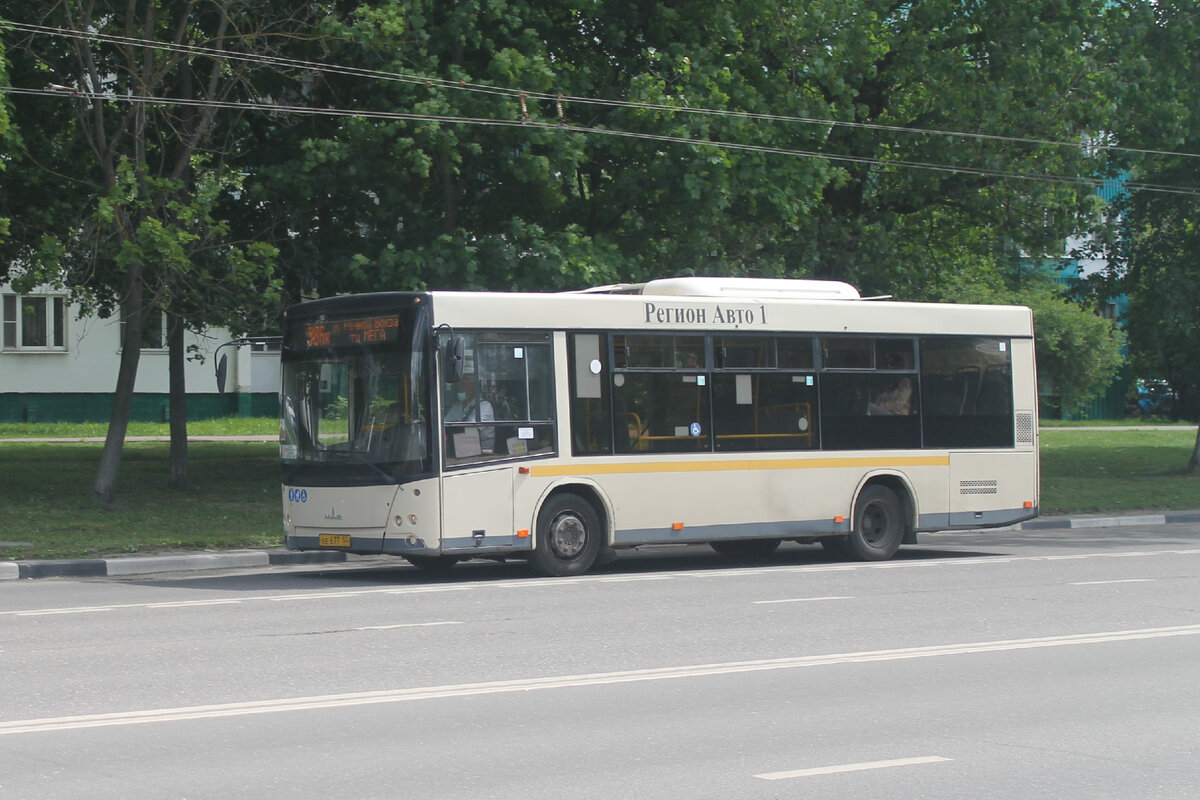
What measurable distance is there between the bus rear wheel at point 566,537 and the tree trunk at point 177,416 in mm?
10136

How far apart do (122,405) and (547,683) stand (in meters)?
14.4

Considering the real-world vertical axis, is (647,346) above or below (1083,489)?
above

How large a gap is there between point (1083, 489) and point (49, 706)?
23507 millimetres

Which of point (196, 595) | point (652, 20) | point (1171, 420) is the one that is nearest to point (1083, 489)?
point (652, 20)

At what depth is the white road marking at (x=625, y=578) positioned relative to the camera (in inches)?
479

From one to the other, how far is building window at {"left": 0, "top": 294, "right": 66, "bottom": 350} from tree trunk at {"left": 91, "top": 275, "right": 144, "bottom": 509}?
24.3 meters

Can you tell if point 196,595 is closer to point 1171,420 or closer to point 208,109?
point 208,109

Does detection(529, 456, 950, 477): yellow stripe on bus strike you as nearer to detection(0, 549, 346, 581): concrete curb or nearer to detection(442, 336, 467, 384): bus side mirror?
detection(442, 336, 467, 384): bus side mirror

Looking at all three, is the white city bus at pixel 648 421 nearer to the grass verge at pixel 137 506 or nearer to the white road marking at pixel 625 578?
the white road marking at pixel 625 578

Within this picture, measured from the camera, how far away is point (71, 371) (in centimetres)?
4466

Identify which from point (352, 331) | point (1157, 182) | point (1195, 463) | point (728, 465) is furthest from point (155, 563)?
point (1195, 463)

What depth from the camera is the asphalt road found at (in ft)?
20.0

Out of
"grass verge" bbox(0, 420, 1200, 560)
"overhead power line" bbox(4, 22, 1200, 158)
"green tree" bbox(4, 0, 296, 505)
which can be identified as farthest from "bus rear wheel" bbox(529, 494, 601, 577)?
"overhead power line" bbox(4, 22, 1200, 158)

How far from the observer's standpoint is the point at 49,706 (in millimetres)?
7457
